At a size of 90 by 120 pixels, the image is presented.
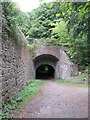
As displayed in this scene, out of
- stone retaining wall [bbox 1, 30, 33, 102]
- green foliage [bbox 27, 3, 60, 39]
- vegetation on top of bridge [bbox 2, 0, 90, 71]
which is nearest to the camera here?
vegetation on top of bridge [bbox 2, 0, 90, 71]

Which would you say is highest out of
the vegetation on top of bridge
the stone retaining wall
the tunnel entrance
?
the vegetation on top of bridge

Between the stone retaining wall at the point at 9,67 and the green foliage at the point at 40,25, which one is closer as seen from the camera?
the stone retaining wall at the point at 9,67

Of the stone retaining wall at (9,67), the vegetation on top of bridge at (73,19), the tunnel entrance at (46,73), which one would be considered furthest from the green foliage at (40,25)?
the vegetation on top of bridge at (73,19)

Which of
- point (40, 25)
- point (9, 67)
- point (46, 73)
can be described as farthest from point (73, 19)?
point (46, 73)

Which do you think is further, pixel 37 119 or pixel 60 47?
pixel 60 47

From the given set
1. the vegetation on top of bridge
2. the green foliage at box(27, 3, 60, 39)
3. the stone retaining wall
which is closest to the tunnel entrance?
the green foliage at box(27, 3, 60, 39)

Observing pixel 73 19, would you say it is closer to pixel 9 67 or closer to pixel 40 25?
pixel 9 67

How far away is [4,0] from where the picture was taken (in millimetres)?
3482

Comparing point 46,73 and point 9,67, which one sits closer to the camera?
point 9,67

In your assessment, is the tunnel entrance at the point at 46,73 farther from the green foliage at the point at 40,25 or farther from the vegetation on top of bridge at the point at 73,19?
the vegetation on top of bridge at the point at 73,19

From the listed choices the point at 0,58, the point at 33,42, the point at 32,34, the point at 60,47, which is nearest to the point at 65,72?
the point at 60,47

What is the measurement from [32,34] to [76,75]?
8661 mm

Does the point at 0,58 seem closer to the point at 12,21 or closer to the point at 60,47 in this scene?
the point at 12,21

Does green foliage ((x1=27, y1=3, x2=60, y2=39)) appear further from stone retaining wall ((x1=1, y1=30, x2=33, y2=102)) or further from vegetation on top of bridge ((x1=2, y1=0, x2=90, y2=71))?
vegetation on top of bridge ((x1=2, y1=0, x2=90, y2=71))
